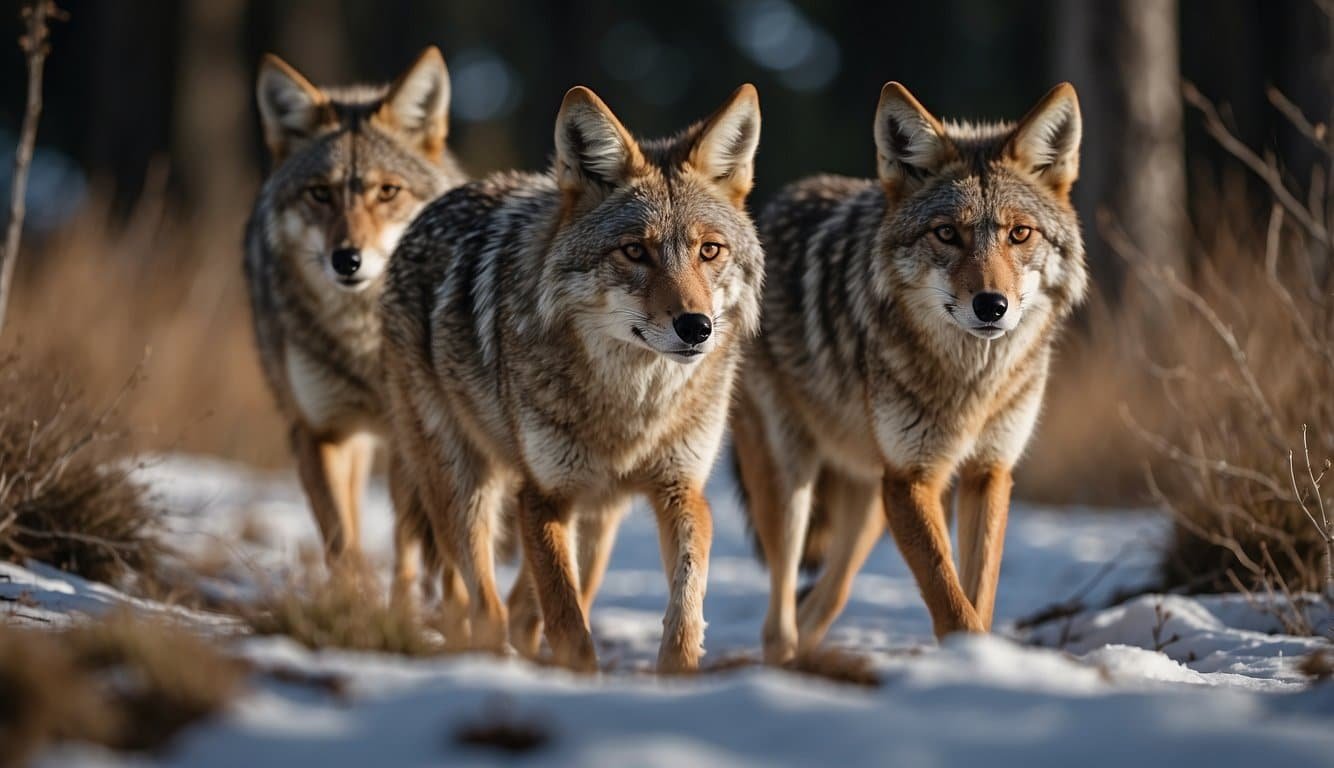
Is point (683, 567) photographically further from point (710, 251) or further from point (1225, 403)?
point (1225, 403)

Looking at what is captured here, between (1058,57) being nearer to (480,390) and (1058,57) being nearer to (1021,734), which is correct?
(480,390)

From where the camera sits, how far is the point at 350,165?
5.90 m

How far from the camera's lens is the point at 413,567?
5.88 meters

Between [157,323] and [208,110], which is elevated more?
[208,110]

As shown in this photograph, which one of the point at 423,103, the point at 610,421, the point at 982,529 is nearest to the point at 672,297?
the point at 610,421

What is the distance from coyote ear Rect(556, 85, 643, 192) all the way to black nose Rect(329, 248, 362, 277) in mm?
1403

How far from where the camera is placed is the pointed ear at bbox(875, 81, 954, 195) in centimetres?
491

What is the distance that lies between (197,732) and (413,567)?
3.40 meters

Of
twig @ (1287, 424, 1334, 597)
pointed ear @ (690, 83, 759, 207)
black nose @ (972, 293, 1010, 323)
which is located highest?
pointed ear @ (690, 83, 759, 207)

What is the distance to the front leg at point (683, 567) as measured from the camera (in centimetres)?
418

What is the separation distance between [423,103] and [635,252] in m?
2.29

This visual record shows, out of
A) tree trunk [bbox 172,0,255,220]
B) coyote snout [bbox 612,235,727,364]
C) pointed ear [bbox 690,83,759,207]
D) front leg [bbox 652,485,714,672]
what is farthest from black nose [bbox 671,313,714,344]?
tree trunk [bbox 172,0,255,220]

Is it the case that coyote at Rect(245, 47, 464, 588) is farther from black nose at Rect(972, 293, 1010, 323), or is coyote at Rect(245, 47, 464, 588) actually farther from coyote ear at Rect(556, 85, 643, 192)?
black nose at Rect(972, 293, 1010, 323)

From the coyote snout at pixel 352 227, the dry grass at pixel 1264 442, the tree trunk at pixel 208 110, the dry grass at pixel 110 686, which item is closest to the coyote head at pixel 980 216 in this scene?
the dry grass at pixel 1264 442
